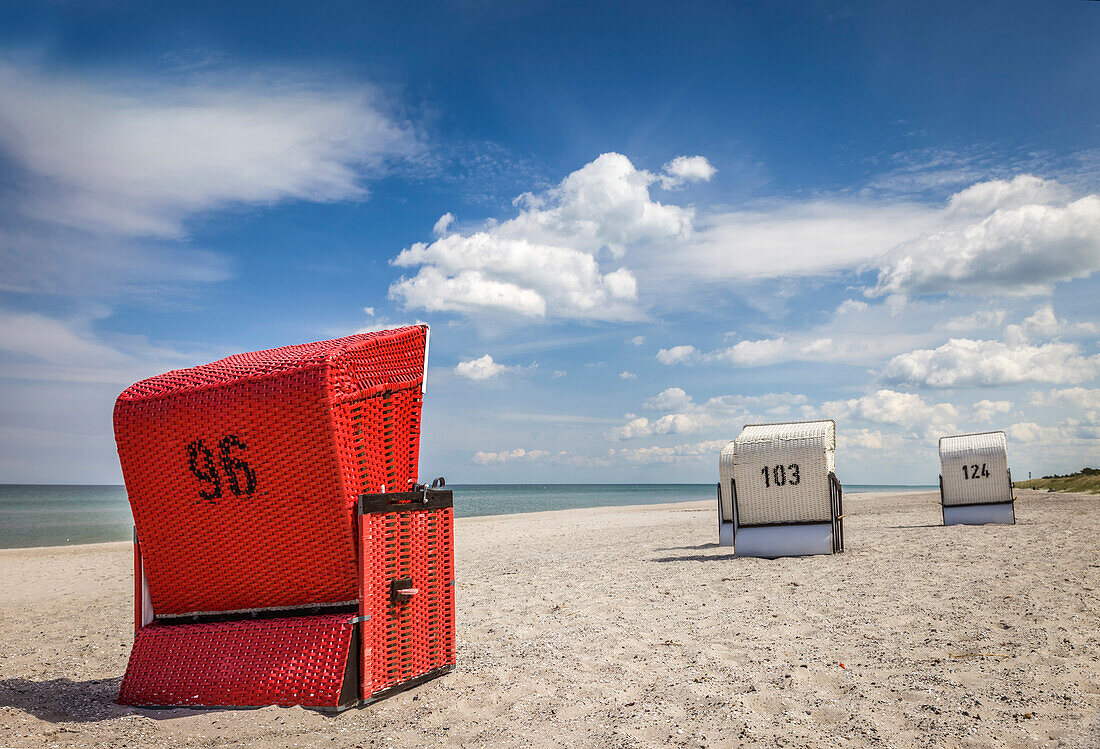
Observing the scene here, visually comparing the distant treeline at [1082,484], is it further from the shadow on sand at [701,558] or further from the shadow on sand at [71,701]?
the shadow on sand at [71,701]

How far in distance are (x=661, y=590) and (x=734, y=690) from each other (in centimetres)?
453

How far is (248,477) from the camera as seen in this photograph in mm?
5012

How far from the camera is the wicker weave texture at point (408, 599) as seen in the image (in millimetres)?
4973

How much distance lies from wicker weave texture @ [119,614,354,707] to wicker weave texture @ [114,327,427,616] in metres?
0.18

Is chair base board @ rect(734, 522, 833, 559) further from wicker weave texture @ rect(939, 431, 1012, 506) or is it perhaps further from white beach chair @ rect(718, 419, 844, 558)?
wicker weave texture @ rect(939, 431, 1012, 506)

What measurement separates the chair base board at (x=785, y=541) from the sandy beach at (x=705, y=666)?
49.4 inches

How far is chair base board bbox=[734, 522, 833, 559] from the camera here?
12.7 metres

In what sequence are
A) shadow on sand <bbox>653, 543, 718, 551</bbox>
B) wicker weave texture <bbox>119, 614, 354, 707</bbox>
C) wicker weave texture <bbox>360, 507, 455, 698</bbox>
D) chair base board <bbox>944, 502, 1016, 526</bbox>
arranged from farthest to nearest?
chair base board <bbox>944, 502, 1016, 526</bbox>, shadow on sand <bbox>653, 543, 718, 551</bbox>, wicker weave texture <bbox>360, 507, 455, 698</bbox>, wicker weave texture <bbox>119, 614, 354, 707</bbox>

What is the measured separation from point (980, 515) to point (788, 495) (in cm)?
1060

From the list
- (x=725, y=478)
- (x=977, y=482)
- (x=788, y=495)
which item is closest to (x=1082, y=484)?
(x=977, y=482)

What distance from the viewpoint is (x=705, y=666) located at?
5699mm

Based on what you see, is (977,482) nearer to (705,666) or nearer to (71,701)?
(705,666)

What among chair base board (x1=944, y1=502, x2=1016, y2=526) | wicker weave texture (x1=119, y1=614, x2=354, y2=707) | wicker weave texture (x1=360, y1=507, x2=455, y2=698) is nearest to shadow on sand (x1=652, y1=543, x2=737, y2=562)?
wicker weave texture (x1=360, y1=507, x2=455, y2=698)

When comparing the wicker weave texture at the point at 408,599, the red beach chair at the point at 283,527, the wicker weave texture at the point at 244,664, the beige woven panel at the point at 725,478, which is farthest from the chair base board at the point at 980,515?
the wicker weave texture at the point at 244,664
